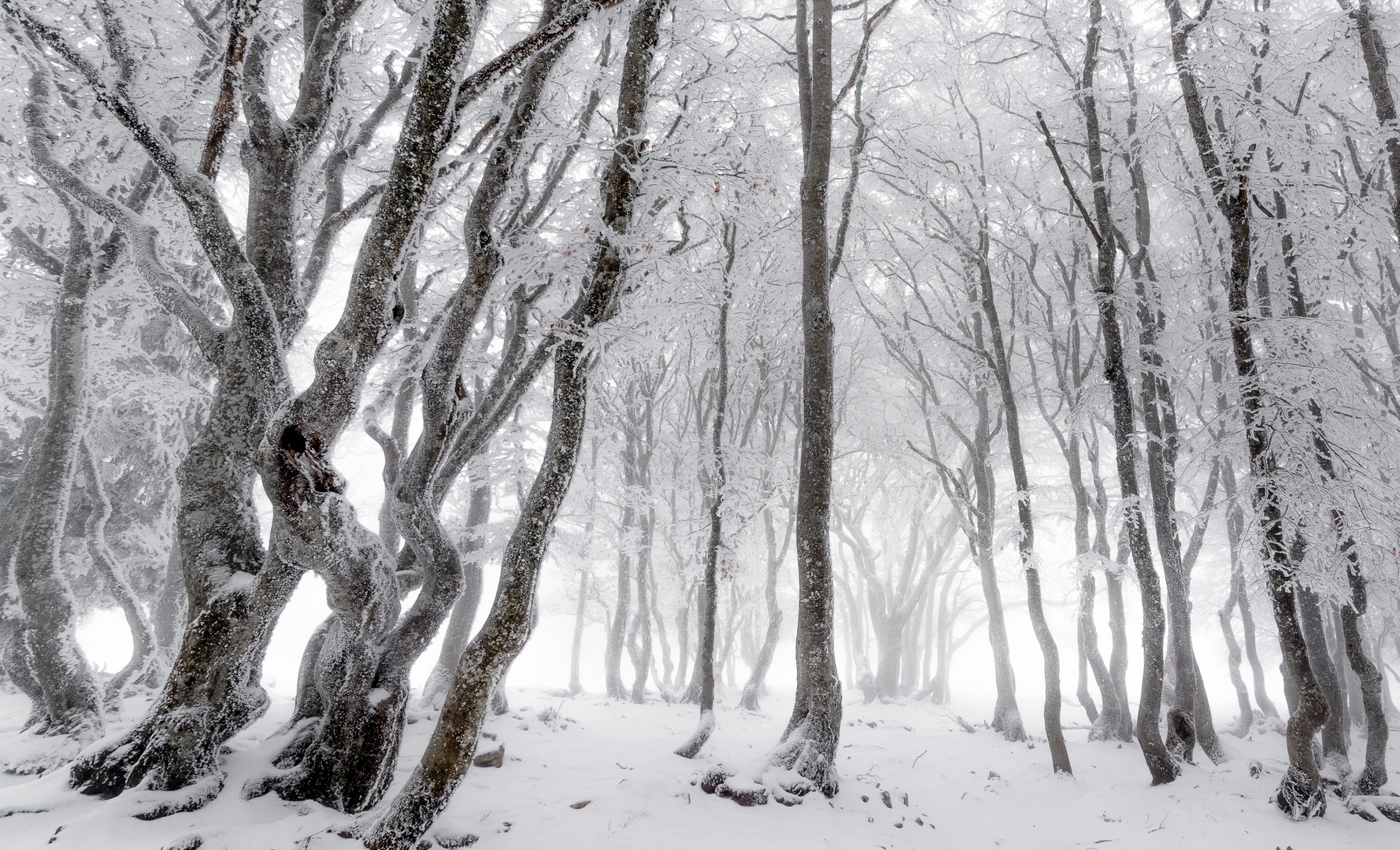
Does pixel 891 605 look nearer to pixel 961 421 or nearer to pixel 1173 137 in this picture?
pixel 961 421

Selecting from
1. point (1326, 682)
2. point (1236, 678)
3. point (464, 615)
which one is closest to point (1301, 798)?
point (1326, 682)

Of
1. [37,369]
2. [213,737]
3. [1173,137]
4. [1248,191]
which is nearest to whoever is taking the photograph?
[213,737]

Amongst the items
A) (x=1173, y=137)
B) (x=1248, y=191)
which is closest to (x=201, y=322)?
(x=1248, y=191)

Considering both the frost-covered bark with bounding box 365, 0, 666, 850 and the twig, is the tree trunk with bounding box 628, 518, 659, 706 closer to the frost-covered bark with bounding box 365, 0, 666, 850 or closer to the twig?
the frost-covered bark with bounding box 365, 0, 666, 850

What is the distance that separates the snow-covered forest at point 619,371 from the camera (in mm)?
3904

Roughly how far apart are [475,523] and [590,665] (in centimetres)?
3448

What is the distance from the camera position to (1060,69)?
28.5ft

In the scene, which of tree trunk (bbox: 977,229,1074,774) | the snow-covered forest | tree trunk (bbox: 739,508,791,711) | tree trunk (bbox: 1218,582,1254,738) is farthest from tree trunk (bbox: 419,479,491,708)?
tree trunk (bbox: 1218,582,1254,738)

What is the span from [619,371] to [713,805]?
4.50 m

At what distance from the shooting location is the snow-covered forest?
→ 3.90 m

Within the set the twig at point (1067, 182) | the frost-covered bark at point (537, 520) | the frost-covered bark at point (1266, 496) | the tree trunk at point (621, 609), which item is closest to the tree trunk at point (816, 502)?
the twig at point (1067, 182)

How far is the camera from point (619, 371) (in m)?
7.00

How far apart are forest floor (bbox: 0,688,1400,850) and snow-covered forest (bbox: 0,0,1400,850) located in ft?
0.17

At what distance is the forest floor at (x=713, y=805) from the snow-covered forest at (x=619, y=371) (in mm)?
51
